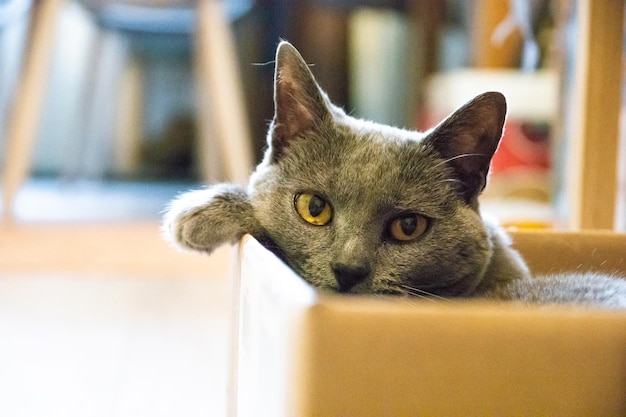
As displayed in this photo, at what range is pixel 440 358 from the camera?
1.44ft

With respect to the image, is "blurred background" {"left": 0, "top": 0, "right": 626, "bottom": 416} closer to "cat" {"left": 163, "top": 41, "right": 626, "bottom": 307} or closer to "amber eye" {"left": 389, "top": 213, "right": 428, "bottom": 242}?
"cat" {"left": 163, "top": 41, "right": 626, "bottom": 307}

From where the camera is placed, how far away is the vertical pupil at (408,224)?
0.77 m

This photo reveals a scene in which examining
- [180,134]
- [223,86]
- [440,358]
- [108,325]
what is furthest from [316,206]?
[180,134]

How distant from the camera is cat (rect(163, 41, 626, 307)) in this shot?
73 cm

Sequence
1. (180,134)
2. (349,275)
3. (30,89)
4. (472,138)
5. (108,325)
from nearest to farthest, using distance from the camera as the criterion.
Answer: (349,275) → (472,138) → (108,325) → (30,89) → (180,134)

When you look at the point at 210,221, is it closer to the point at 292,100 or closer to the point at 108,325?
the point at 292,100

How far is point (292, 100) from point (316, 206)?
152 millimetres

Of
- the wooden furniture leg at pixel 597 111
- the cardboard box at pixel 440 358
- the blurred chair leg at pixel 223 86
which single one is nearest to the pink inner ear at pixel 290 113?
the cardboard box at pixel 440 358

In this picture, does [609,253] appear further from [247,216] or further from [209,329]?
[209,329]

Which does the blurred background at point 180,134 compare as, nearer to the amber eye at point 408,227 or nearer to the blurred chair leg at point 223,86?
Result: the blurred chair leg at point 223,86

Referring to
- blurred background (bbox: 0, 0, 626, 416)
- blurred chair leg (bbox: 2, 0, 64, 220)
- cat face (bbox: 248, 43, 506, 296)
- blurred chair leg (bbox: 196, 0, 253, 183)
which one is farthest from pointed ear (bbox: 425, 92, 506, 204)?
blurred chair leg (bbox: 2, 0, 64, 220)

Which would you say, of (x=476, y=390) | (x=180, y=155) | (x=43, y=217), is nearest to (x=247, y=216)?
(x=476, y=390)

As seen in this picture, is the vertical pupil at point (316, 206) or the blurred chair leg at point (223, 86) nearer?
the vertical pupil at point (316, 206)

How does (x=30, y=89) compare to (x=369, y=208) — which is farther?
(x=30, y=89)
